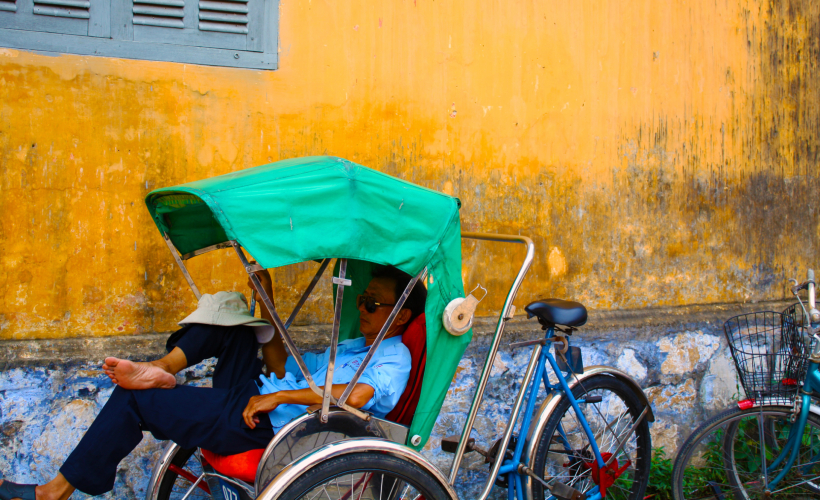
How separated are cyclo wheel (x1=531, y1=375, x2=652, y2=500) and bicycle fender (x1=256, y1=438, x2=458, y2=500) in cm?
70

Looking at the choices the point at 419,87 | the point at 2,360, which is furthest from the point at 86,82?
the point at 419,87

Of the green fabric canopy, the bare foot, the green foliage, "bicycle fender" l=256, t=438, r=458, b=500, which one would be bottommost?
the green foliage

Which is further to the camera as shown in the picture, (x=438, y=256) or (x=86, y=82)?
(x=86, y=82)

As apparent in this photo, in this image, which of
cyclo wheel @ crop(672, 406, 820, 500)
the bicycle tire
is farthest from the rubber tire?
cyclo wheel @ crop(672, 406, 820, 500)

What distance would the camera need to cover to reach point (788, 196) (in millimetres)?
3904

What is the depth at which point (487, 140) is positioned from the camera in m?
3.36

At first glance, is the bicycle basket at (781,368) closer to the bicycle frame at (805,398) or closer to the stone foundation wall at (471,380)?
the bicycle frame at (805,398)

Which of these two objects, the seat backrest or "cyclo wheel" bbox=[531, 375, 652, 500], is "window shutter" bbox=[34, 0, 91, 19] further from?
"cyclo wheel" bbox=[531, 375, 652, 500]

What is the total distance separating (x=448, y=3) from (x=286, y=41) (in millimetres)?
954

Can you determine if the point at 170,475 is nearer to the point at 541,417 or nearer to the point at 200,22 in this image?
the point at 541,417

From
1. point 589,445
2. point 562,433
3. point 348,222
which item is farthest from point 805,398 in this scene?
point 348,222

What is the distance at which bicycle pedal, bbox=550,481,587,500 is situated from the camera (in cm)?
239

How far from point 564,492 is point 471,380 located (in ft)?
3.05

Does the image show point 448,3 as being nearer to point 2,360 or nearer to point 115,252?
point 115,252
